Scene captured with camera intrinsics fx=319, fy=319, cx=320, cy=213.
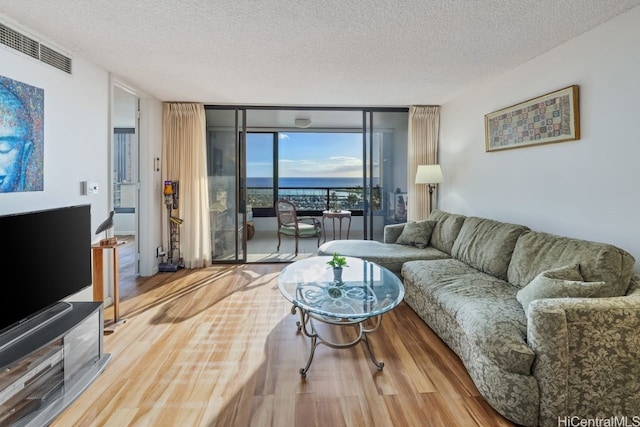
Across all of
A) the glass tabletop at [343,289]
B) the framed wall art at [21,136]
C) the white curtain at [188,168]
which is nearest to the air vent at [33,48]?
the framed wall art at [21,136]

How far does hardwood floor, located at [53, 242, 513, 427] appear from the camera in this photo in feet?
5.74

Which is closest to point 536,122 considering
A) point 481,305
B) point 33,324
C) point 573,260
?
point 573,260

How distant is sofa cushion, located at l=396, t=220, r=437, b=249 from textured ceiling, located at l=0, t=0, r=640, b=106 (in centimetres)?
173

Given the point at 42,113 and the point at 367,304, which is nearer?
the point at 367,304

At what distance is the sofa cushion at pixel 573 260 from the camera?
1916 millimetres

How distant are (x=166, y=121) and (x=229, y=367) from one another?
3.75 metres

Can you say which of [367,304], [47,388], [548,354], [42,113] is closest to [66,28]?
[42,113]

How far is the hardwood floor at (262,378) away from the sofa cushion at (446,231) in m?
1.02

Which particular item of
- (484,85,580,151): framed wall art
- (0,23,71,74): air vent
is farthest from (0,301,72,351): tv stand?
(484,85,580,151): framed wall art

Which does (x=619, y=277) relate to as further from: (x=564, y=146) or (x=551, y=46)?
(x=551, y=46)

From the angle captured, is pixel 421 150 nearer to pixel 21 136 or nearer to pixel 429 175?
pixel 429 175

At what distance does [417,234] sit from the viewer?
13.3 ft

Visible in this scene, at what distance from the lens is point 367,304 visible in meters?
2.26

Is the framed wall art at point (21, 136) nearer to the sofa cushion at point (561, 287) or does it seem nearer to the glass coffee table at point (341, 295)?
the glass coffee table at point (341, 295)
